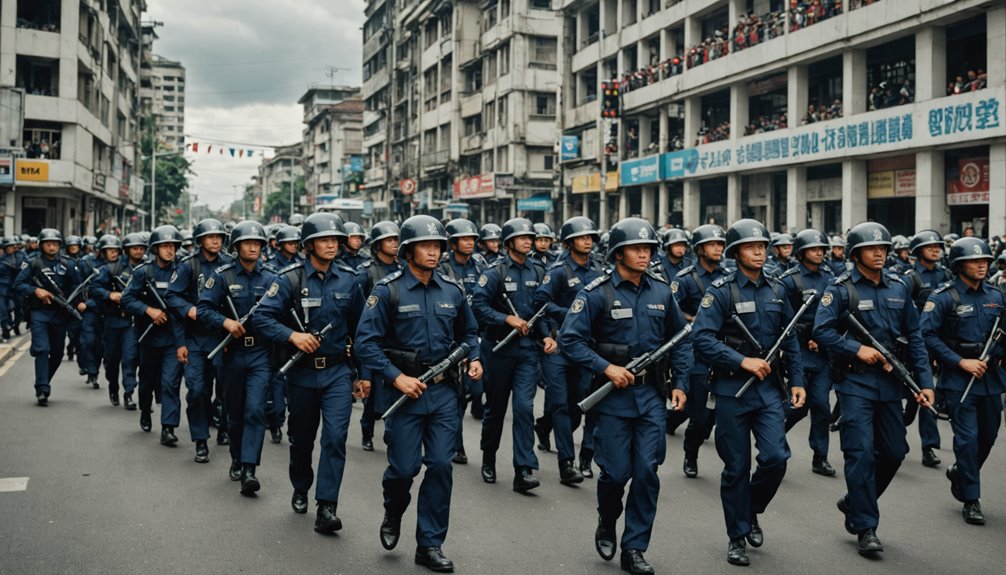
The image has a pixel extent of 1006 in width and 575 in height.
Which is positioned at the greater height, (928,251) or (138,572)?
(928,251)

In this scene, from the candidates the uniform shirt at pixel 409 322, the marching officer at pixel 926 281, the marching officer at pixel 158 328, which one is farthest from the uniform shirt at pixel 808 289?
the marching officer at pixel 158 328

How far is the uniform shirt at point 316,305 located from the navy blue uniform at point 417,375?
898 mm

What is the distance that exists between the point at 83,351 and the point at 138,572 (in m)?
8.92

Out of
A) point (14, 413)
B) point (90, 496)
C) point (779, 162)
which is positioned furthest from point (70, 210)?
point (90, 496)

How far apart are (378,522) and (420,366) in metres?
1.45

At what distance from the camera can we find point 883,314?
21.3ft

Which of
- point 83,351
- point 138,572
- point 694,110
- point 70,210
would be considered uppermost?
point 694,110

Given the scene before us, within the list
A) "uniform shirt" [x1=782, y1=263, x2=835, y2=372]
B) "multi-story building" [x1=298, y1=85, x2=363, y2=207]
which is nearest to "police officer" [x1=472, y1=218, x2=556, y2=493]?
"uniform shirt" [x1=782, y1=263, x2=835, y2=372]

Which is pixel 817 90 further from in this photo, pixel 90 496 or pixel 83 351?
pixel 90 496

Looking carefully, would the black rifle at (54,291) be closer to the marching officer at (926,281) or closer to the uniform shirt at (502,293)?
the uniform shirt at (502,293)

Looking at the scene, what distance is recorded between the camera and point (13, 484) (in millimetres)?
7699

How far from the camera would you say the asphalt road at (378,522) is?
586 cm

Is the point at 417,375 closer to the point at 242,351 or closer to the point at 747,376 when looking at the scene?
the point at 747,376

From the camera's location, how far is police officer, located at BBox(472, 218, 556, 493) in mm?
7848
